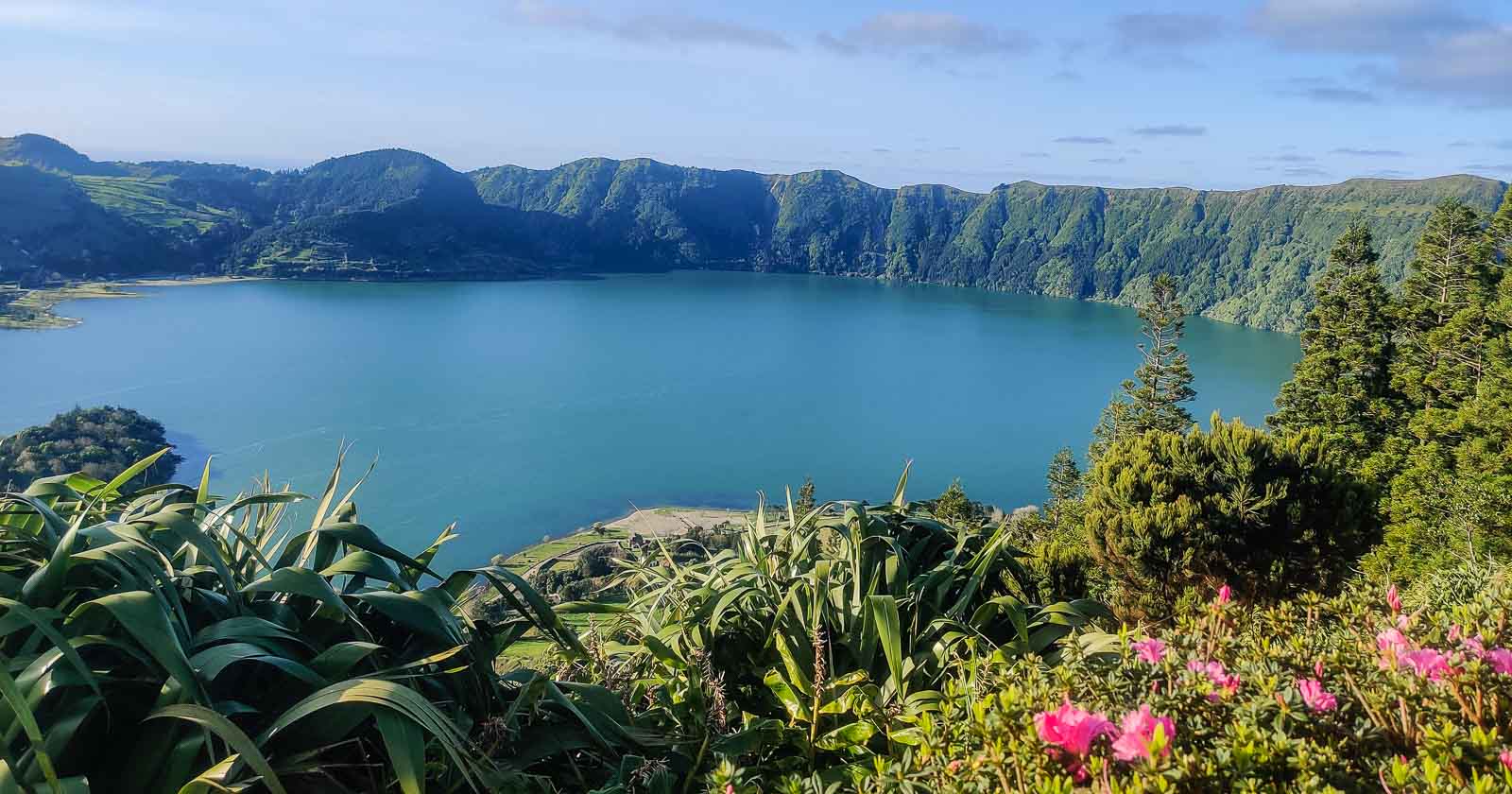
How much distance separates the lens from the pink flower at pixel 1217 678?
137cm

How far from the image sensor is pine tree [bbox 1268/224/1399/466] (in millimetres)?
22797

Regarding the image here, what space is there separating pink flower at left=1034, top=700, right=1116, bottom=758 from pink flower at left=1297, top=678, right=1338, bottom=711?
371 millimetres

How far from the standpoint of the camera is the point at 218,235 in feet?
424

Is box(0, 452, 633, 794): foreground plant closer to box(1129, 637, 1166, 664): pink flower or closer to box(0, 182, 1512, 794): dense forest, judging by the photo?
box(0, 182, 1512, 794): dense forest

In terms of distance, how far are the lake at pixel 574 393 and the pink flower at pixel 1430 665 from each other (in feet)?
77.2

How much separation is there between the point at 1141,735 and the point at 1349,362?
2717 cm

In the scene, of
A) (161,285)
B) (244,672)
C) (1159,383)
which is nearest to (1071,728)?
(244,672)

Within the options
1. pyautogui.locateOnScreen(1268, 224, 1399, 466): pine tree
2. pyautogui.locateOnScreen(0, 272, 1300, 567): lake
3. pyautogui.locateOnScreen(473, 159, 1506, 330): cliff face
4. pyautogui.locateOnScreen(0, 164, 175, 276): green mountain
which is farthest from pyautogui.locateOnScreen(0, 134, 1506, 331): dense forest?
pyautogui.locateOnScreen(1268, 224, 1399, 466): pine tree

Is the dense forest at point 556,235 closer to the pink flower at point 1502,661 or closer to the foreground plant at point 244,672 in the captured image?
the foreground plant at point 244,672

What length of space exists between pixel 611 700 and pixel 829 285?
172 metres

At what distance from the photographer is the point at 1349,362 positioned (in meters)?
23.2

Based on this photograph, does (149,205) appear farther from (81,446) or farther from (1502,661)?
(1502,661)

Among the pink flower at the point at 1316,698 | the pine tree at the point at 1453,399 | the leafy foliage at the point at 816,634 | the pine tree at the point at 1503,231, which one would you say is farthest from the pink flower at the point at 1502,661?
the pine tree at the point at 1503,231

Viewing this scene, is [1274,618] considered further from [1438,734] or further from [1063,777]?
[1063,777]
